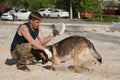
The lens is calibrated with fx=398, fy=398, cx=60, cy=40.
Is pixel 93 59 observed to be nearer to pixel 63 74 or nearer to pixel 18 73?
pixel 63 74

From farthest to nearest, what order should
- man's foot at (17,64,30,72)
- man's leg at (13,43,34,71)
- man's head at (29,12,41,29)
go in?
1. man's foot at (17,64,30,72)
2. man's leg at (13,43,34,71)
3. man's head at (29,12,41,29)

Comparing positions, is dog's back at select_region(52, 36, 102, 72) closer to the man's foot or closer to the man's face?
the man's face

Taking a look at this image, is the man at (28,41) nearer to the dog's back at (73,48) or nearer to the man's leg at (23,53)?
the man's leg at (23,53)

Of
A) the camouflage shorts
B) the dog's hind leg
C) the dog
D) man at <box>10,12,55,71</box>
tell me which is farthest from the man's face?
the dog's hind leg

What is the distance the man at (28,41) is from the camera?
8602 millimetres

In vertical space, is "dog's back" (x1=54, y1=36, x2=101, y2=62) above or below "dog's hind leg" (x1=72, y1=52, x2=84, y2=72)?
above

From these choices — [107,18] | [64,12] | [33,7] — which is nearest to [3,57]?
[107,18]

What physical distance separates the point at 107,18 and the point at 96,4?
10.9 metres

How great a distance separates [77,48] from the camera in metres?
8.64

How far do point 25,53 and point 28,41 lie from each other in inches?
13.0

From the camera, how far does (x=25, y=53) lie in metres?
8.96

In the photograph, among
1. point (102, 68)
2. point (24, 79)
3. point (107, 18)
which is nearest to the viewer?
point (24, 79)

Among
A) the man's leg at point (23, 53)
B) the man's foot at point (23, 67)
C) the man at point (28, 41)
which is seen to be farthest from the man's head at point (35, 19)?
the man's foot at point (23, 67)

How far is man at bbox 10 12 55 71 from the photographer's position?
8.60 meters
